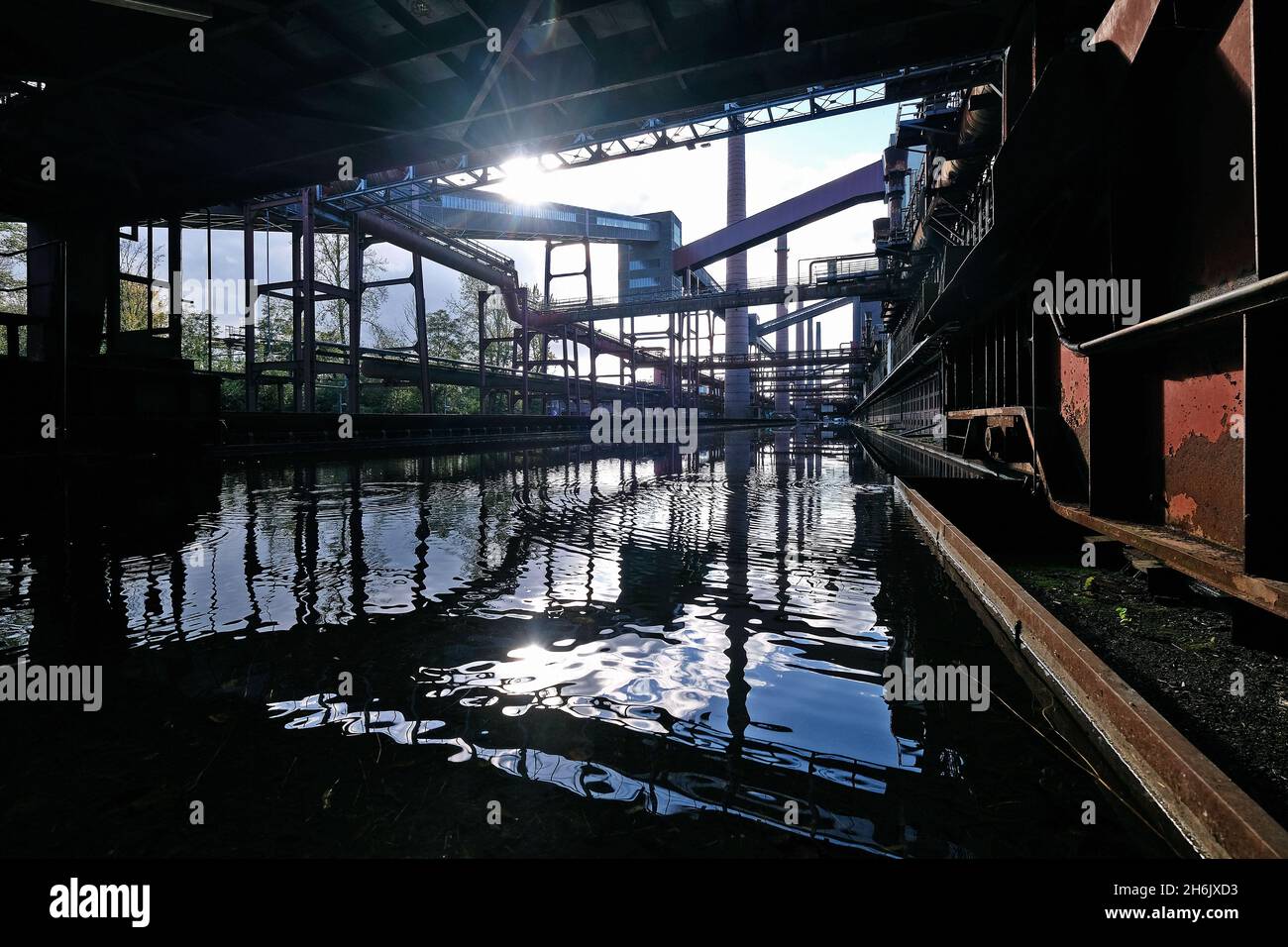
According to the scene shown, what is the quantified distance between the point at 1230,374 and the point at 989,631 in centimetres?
141

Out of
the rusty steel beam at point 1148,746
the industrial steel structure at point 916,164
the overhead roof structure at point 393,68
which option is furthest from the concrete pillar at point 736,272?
the rusty steel beam at point 1148,746

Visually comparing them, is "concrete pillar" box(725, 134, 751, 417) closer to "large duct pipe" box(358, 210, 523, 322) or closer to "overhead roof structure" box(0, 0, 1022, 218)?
"large duct pipe" box(358, 210, 523, 322)

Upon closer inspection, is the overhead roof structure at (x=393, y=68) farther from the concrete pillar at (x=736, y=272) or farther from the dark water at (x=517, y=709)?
the concrete pillar at (x=736, y=272)

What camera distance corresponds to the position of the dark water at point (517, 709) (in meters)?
1.49

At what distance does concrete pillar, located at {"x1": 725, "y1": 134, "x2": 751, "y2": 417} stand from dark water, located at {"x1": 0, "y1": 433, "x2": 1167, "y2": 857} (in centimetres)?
4068

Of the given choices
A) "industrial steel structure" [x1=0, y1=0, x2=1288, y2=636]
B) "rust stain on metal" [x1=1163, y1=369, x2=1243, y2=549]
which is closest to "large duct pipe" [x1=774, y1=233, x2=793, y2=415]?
"industrial steel structure" [x1=0, y1=0, x2=1288, y2=636]

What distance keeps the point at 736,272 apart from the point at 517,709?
4510 centimetres

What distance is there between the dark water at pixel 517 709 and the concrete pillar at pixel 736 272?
40.7 metres

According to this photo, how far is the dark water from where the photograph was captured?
4.89 feet

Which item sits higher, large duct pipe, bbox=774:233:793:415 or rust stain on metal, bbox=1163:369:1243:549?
large duct pipe, bbox=774:233:793:415

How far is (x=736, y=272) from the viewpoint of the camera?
145 ft
